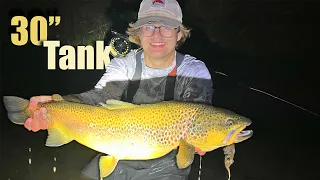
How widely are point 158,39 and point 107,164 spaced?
80 cm

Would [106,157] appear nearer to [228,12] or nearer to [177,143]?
[177,143]

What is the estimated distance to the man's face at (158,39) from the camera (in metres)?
2.65

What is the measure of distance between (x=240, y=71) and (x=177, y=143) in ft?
1.88

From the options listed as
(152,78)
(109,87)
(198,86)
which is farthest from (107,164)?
(198,86)

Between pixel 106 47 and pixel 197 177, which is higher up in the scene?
pixel 106 47

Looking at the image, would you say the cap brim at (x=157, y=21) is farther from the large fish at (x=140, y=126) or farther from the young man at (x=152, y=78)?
the large fish at (x=140, y=126)

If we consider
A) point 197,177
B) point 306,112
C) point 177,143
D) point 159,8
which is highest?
point 159,8

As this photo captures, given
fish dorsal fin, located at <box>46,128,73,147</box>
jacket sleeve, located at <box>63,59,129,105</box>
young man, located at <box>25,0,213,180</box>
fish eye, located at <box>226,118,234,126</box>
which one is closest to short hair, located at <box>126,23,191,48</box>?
young man, located at <box>25,0,213,180</box>

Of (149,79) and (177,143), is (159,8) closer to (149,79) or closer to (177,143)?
(149,79)

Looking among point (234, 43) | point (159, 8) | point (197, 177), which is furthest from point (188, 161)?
point (159, 8)

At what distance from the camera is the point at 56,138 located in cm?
269

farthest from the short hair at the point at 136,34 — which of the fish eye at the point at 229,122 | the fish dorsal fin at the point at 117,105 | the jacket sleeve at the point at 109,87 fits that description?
the fish eye at the point at 229,122

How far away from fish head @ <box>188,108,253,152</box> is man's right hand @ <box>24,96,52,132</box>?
2.82 feet

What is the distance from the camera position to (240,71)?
272 cm
